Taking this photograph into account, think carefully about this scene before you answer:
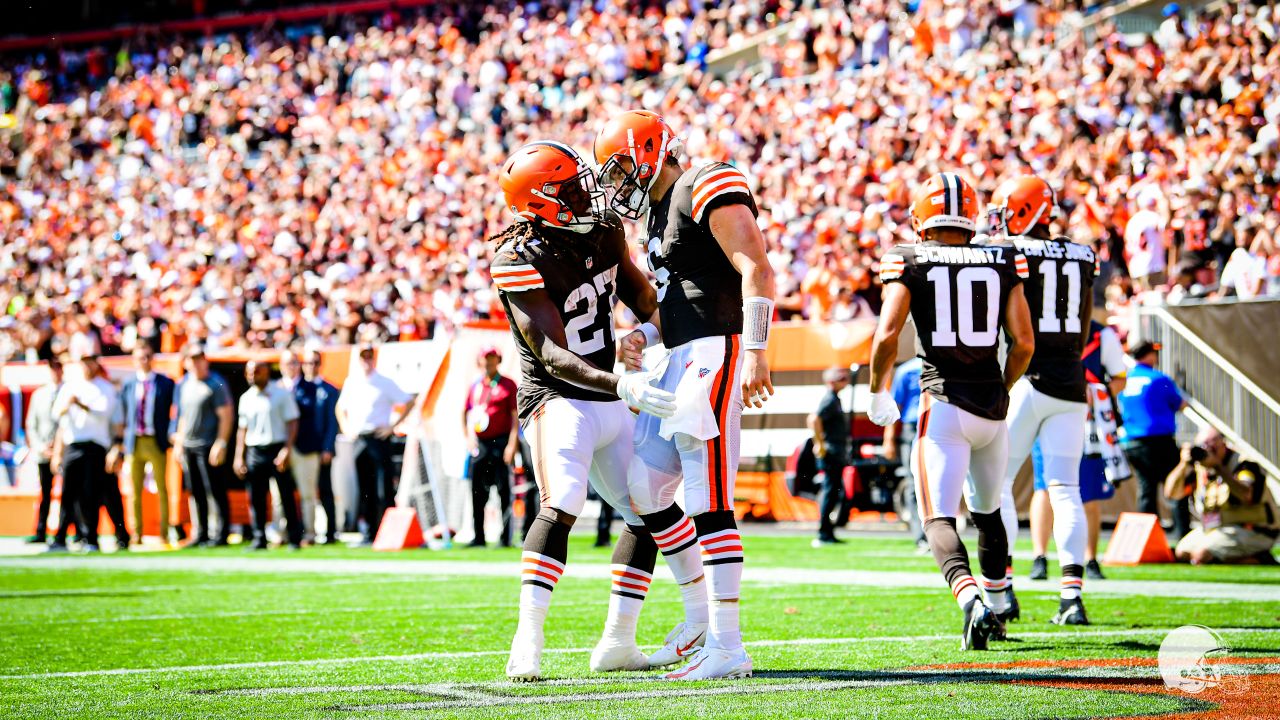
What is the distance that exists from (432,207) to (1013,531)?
1823cm

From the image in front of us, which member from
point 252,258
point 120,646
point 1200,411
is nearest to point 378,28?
point 252,258

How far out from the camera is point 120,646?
6.68 meters

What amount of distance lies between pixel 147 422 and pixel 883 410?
10.4 m

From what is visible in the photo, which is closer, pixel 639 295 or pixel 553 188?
pixel 553 188

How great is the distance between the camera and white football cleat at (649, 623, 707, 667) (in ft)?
17.8

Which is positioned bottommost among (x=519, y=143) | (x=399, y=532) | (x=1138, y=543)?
(x=399, y=532)

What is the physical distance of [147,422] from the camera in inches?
583

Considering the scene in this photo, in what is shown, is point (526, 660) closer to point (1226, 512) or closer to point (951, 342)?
point (951, 342)

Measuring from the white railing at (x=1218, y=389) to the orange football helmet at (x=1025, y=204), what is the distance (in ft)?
20.7

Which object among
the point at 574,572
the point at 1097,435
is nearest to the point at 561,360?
the point at 1097,435

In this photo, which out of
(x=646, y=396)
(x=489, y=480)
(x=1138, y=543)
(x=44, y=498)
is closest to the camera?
(x=646, y=396)

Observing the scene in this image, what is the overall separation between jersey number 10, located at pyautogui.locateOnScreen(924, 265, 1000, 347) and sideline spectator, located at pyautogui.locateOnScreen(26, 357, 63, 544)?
10899 millimetres

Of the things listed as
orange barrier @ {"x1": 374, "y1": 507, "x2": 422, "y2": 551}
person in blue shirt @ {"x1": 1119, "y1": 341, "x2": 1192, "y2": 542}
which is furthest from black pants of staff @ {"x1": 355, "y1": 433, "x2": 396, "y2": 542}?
person in blue shirt @ {"x1": 1119, "y1": 341, "x2": 1192, "y2": 542}

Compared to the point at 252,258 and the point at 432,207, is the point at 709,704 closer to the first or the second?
the point at 432,207
